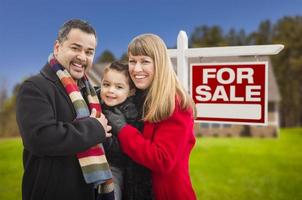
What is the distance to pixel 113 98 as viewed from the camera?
158cm

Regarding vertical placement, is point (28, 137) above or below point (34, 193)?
above

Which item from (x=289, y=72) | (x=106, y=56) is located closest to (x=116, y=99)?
(x=106, y=56)

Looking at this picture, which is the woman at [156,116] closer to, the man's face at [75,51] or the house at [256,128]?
the man's face at [75,51]

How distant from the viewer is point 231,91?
Answer: 1906mm

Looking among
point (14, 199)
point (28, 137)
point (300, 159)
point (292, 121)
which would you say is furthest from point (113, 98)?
point (292, 121)

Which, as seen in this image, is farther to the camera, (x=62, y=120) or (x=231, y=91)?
(x=231, y=91)

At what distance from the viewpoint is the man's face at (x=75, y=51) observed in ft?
4.99

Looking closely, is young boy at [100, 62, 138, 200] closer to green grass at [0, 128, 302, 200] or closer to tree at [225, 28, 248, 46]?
green grass at [0, 128, 302, 200]

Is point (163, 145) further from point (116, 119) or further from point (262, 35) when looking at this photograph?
point (262, 35)

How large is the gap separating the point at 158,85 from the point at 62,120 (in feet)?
1.32

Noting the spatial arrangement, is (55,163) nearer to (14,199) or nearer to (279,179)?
(14,199)

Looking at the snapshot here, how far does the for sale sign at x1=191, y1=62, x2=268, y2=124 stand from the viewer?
6.07 feet

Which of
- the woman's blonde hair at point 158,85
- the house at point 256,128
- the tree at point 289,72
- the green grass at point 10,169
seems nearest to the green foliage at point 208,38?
the tree at point 289,72

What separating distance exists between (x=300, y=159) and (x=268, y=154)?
554 millimetres
